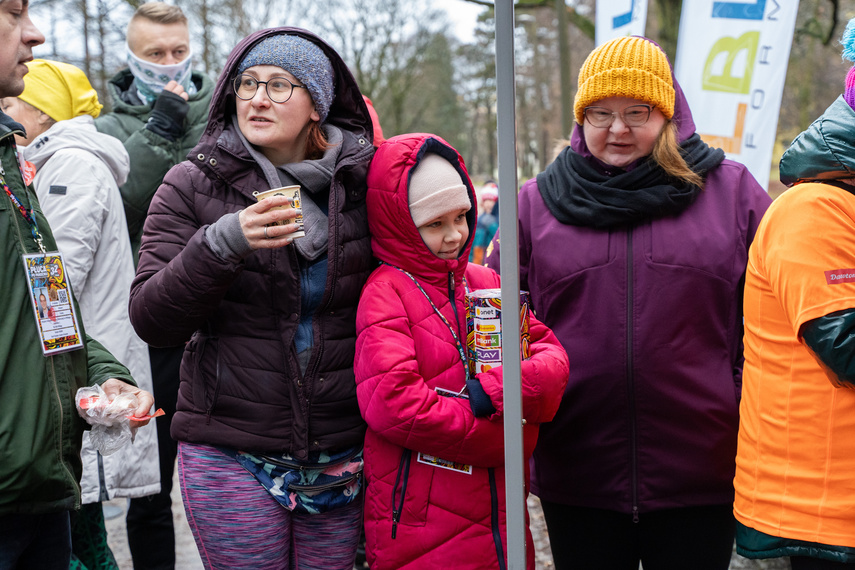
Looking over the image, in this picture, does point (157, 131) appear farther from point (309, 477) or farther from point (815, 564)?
point (815, 564)

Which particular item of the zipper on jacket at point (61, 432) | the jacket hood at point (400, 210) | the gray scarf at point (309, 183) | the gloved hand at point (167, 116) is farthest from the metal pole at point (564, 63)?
the zipper on jacket at point (61, 432)

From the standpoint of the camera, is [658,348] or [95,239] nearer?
[658,348]

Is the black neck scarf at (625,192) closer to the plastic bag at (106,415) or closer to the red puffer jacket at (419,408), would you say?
the red puffer jacket at (419,408)

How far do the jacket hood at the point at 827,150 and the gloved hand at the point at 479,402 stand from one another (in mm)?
894

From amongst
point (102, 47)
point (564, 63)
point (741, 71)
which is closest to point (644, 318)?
point (741, 71)

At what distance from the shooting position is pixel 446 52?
2194 centimetres

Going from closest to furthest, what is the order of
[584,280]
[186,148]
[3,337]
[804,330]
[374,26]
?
[3,337] < [804,330] < [584,280] < [186,148] < [374,26]

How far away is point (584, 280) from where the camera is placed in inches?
88.0

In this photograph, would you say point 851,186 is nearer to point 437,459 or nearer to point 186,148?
point 437,459

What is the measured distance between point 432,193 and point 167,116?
183 cm

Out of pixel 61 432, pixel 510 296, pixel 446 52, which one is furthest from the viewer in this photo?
pixel 446 52

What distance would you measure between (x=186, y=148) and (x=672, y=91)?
2197 mm

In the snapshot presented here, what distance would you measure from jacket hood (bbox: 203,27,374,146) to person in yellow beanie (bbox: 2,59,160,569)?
95cm

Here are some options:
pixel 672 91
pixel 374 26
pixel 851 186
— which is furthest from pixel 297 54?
pixel 374 26
